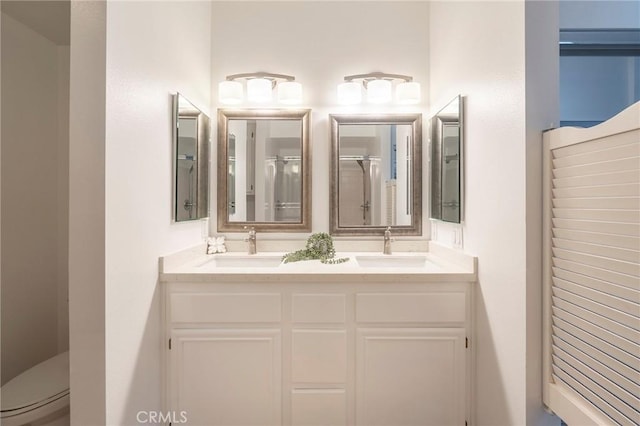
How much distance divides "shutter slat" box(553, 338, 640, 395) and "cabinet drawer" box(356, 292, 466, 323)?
501mm

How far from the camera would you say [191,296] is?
163 cm

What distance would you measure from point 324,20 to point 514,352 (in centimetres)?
224

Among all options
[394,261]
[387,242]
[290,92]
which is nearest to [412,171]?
[387,242]

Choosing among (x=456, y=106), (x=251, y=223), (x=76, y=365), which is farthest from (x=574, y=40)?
(x=76, y=365)

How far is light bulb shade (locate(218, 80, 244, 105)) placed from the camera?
2154 millimetres

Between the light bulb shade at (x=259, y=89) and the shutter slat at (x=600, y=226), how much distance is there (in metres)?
1.79

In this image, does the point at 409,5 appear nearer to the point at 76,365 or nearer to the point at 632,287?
the point at 632,287

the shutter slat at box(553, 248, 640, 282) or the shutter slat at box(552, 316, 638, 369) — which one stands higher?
the shutter slat at box(553, 248, 640, 282)

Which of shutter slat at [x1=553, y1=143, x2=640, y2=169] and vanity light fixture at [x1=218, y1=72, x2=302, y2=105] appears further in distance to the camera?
vanity light fixture at [x1=218, y1=72, x2=302, y2=105]

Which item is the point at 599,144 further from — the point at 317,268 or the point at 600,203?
the point at 317,268

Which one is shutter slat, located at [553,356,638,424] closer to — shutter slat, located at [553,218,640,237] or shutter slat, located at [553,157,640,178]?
shutter slat, located at [553,218,640,237]

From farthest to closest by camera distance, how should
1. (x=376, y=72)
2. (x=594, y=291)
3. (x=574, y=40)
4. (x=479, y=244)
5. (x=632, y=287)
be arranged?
1. (x=376, y=72)
2. (x=574, y=40)
3. (x=479, y=244)
4. (x=594, y=291)
5. (x=632, y=287)

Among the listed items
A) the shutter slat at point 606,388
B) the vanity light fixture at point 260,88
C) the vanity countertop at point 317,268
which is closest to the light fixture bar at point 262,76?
the vanity light fixture at point 260,88

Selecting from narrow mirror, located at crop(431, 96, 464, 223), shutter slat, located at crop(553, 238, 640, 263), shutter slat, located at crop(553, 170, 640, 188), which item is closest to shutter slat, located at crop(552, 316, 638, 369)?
shutter slat, located at crop(553, 238, 640, 263)
